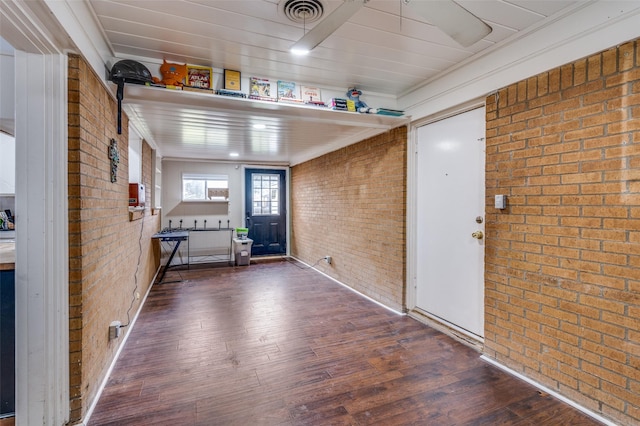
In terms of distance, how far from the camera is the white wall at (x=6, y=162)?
3.03 metres

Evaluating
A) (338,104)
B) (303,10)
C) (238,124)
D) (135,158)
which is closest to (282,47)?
(303,10)

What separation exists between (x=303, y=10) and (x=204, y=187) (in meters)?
5.35

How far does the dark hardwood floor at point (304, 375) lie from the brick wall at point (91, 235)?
0.91ft

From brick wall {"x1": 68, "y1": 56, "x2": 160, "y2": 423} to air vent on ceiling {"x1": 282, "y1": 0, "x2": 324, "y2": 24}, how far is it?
3.92 ft

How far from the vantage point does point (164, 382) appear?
2.10 m

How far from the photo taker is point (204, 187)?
21.3 feet

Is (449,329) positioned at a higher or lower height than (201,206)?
lower

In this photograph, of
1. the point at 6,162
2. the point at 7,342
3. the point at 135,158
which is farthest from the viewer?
the point at 135,158

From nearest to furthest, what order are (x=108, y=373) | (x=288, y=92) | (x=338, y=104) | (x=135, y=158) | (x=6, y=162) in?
(x=108, y=373) < (x=288, y=92) < (x=338, y=104) < (x=6, y=162) < (x=135, y=158)

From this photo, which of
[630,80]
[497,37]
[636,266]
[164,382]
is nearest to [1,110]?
[164,382]

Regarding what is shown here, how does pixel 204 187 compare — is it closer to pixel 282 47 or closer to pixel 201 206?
pixel 201 206

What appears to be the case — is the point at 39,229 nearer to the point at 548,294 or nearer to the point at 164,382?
the point at 164,382

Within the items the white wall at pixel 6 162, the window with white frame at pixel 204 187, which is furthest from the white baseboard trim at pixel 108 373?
the window with white frame at pixel 204 187

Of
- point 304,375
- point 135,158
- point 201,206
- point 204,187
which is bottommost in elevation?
point 304,375
